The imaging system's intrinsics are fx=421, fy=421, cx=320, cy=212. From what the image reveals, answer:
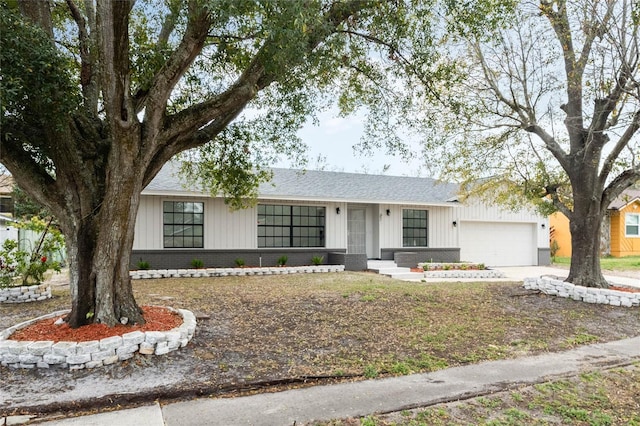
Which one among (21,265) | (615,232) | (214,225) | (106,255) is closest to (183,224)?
(214,225)

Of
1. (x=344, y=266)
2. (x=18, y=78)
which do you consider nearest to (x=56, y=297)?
(x=18, y=78)

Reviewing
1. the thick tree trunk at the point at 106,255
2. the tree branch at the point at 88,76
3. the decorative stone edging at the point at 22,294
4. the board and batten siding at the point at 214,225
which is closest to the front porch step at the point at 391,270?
the board and batten siding at the point at 214,225

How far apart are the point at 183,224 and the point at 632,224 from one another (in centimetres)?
2518

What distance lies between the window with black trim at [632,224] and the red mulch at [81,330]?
26.9 meters

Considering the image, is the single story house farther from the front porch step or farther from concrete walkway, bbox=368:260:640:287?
concrete walkway, bbox=368:260:640:287

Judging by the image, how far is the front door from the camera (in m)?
17.1

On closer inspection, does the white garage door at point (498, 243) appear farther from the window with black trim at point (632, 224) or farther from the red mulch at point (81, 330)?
the red mulch at point (81, 330)

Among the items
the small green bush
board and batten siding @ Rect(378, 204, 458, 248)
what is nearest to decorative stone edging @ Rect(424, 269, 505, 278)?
board and batten siding @ Rect(378, 204, 458, 248)

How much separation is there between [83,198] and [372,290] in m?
6.66

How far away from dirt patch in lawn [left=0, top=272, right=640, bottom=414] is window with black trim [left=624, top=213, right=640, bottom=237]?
18415 millimetres

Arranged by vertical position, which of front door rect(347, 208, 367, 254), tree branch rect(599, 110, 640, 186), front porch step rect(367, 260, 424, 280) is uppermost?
tree branch rect(599, 110, 640, 186)

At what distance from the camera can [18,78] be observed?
15.0 ft

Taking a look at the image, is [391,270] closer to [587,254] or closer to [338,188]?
[338,188]

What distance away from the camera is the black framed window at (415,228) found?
57.6ft
